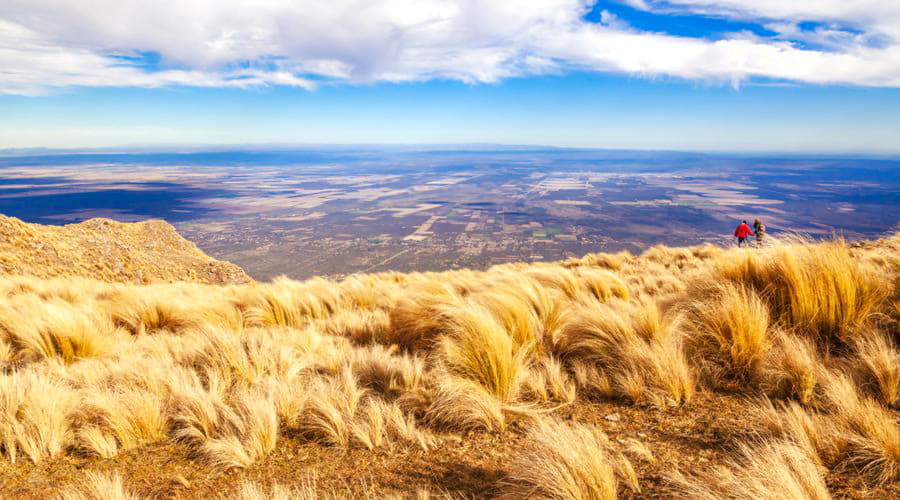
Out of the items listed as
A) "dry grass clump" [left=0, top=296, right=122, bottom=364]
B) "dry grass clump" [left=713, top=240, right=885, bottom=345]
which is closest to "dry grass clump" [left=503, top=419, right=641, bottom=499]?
"dry grass clump" [left=713, top=240, right=885, bottom=345]

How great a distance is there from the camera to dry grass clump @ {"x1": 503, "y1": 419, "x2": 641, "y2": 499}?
1966 mm

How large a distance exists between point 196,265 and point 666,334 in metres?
24.1

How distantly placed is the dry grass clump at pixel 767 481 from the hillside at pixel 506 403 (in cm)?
1

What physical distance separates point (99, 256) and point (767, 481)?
2304 cm

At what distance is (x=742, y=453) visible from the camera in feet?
7.79

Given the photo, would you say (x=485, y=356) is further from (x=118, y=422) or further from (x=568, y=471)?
(x=118, y=422)

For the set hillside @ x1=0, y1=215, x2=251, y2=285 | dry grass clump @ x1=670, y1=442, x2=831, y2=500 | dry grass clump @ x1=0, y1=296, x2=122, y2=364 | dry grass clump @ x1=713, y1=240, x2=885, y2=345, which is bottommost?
hillside @ x1=0, y1=215, x2=251, y2=285

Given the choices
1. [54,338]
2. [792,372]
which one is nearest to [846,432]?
[792,372]

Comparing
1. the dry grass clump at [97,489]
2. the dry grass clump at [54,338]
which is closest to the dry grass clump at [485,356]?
the dry grass clump at [97,489]

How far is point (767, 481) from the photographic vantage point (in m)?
1.84

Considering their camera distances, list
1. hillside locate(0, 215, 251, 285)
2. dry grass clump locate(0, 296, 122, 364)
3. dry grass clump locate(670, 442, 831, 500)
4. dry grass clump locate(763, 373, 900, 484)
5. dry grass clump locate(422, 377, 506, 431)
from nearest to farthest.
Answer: dry grass clump locate(670, 442, 831, 500), dry grass clump locate(763, 373, 900, 484), dry grass clump locate(422, 377, 506, 431), dry grass clump locate(0, 296, 122, 364), hillside locate(0, 215, 251, 285)

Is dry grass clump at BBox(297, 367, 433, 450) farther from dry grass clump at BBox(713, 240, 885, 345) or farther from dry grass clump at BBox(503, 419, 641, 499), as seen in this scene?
dry grass clump at BBox(713, 240, 885, 345)

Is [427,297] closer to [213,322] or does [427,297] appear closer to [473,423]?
[473,423]

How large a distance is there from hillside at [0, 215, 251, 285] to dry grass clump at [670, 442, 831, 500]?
1945 cm
